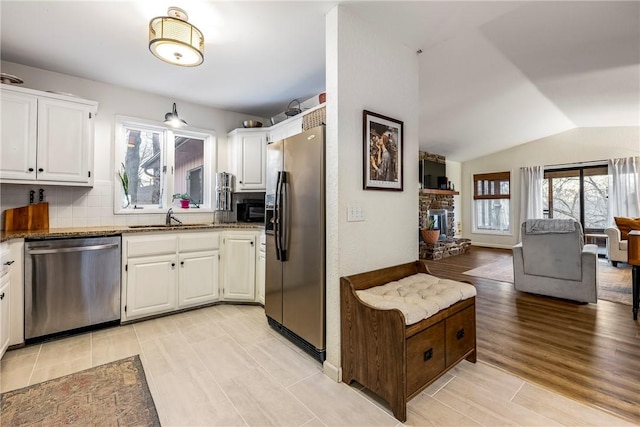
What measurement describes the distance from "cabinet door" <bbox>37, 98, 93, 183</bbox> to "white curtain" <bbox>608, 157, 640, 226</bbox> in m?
9.15

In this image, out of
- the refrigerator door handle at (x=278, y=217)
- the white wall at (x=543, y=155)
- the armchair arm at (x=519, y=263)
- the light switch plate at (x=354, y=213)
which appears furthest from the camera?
the white wall at (x=543, y=155)

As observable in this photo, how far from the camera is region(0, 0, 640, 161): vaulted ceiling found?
2.12 metres

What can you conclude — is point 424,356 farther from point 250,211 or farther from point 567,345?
point 250,211

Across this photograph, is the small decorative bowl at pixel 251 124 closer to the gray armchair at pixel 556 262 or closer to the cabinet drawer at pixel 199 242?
the cabinet drawer at pixel 199 242

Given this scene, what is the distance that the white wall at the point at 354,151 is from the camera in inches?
78.8

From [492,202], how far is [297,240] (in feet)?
25.1

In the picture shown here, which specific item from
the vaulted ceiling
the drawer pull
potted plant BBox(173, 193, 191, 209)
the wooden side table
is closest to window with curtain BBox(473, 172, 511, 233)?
the vaulted ceiling

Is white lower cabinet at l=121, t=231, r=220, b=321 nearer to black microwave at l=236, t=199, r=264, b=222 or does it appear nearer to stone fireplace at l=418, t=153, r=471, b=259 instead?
black microwave at l=236, t=199, r=264, b=222

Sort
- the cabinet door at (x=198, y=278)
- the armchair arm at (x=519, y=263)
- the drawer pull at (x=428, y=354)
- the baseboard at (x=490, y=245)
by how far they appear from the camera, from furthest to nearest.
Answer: the baseboard at (x=490, y=245) → the armchair arm at (x=519, y=263) → the cabinet door at (x=198, y=278) → the drawer pull at (x=428, y=354)

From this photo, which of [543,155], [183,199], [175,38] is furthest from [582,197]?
[175,38]

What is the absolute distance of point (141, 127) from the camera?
3.49 m

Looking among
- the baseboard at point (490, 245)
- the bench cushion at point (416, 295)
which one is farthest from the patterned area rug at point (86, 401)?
the baseboard at point (490, 245)

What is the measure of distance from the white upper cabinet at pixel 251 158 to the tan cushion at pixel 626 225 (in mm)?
6156

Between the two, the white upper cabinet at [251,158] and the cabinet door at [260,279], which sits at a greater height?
the white upper cabinet at [251,158]
